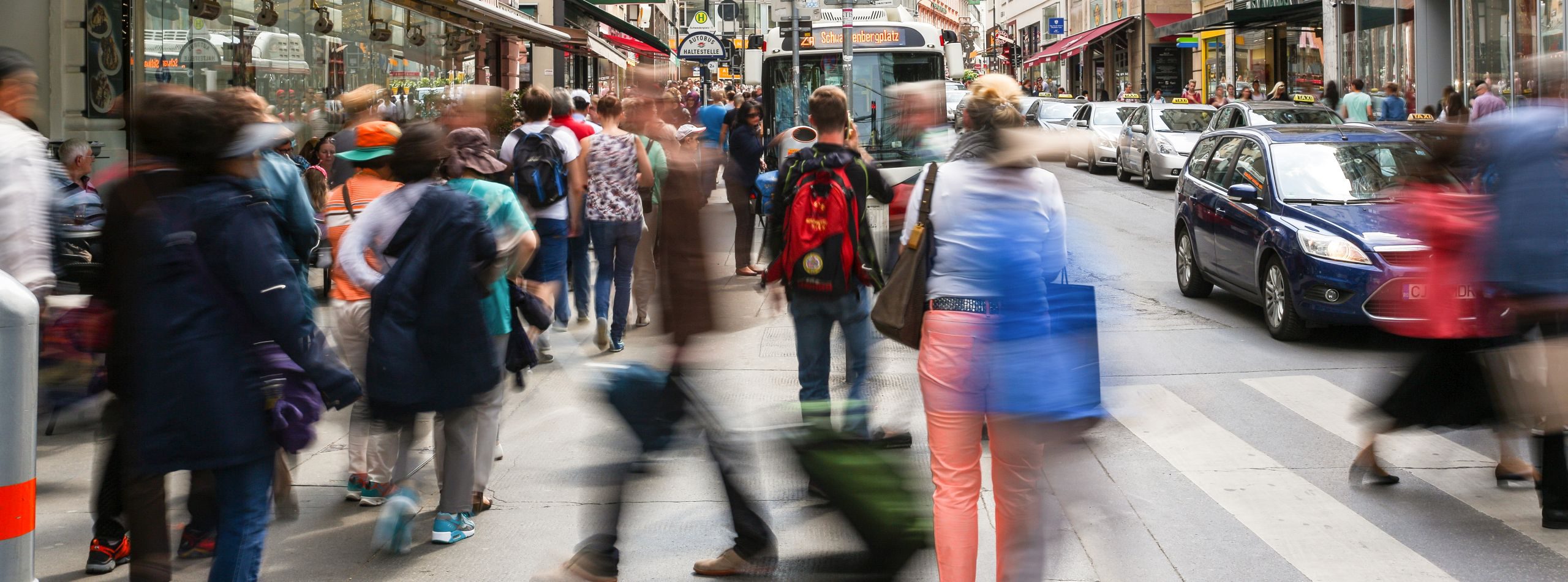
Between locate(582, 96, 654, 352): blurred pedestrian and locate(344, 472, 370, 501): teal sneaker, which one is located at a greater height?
locate(582, 96, 654, 352): blurred pedestrian

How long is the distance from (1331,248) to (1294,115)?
42.4ft

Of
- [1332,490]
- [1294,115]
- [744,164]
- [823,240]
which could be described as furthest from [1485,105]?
[823,240]

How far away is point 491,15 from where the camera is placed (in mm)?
21828

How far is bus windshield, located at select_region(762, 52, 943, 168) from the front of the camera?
62.2 feet

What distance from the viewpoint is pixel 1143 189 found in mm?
24016

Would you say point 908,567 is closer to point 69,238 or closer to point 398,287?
point 398,287

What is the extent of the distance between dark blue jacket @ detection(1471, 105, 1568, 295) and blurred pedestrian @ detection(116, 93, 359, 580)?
3.99 meters

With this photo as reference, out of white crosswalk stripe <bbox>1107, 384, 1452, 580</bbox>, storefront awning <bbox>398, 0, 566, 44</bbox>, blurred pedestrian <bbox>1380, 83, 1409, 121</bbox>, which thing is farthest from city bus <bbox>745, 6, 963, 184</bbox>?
white crosswalk stripe <bbox>1107, 384, 1452, 580</bbox>

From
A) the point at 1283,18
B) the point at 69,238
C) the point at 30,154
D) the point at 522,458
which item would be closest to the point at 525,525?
the point at 522,458

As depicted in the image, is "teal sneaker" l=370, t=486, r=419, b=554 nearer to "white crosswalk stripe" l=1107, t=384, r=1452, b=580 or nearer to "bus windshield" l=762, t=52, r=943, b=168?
"white crosswalk stripe" l=1107, t=384, r=1452, b=580

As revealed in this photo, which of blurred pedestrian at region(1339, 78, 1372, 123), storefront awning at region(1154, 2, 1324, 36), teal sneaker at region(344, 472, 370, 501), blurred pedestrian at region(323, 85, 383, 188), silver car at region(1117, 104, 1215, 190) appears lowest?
teal sneaker at region(344, 472, 370, 501)

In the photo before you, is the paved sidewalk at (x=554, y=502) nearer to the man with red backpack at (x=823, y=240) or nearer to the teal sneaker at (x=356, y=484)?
the teal sneaker at (x=356, y=484)

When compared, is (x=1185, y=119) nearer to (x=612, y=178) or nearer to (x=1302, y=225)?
(x=1302, y=225)

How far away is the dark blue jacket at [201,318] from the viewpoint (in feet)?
12.0
